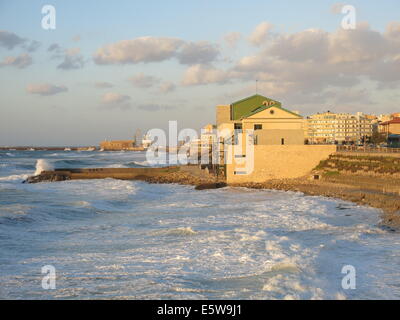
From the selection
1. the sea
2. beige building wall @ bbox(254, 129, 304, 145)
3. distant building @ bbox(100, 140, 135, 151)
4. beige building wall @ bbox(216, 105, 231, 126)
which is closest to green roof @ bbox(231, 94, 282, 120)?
beige building wall @ bbox(216, 105, 231, 126)

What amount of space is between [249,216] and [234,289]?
9636 millimetres

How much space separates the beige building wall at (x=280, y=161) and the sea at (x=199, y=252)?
9.99 m

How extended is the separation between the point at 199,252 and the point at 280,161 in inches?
840

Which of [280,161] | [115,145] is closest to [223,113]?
[280,161]

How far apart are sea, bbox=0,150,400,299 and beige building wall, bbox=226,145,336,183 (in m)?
9.99

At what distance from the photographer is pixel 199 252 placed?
11.5m

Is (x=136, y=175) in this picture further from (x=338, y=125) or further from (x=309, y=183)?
(x=338, y=125)

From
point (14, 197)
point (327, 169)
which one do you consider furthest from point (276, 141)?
point (14, 197)

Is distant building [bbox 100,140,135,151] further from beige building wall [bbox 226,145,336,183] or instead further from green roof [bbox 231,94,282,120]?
beige building wall [bbox 226,145,336,183]

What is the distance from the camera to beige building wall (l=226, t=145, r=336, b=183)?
31734 millimetres

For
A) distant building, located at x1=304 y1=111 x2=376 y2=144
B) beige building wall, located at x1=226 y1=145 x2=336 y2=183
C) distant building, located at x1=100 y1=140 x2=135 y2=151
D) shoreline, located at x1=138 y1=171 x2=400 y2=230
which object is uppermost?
distant building, located at x1=304 y1=111 x2=376 y2=144

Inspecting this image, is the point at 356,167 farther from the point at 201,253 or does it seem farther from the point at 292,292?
the point at 292,292

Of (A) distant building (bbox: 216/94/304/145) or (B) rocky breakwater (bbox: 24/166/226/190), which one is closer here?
(A) distant building (bbox: 216/94/304/145)

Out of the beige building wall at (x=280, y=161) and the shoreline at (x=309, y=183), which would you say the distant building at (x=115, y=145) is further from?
the beige building wall at (x=280, y=161)
